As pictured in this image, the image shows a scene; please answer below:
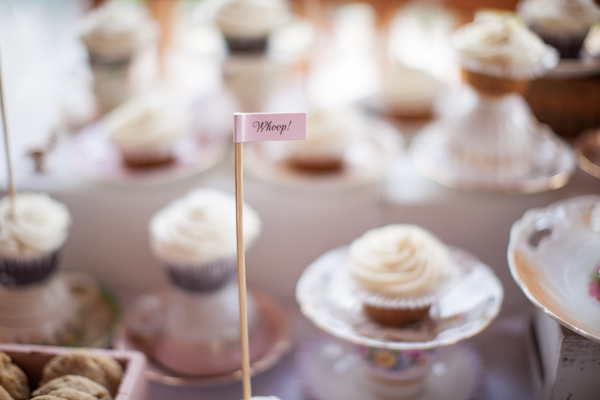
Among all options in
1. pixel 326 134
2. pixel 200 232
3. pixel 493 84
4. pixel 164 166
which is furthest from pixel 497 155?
pixel 164 166

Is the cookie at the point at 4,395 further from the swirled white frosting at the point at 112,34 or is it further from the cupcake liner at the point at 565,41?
the cupcake liner at the point at 565,41

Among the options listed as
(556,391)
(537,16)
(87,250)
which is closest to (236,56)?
(87,250)

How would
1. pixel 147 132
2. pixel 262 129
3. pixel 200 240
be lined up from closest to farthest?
1. pixel 262 129
2. pixel 200 240
3. pixel 147 132

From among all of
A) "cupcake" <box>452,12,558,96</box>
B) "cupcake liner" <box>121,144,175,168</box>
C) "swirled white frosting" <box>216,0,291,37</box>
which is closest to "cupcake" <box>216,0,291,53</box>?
"swirled white frosting" <box>216,0,291,37</box>

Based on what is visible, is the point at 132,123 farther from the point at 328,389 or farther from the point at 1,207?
the point at 328,389

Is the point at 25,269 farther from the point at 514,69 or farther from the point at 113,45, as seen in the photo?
the point at 514,69
